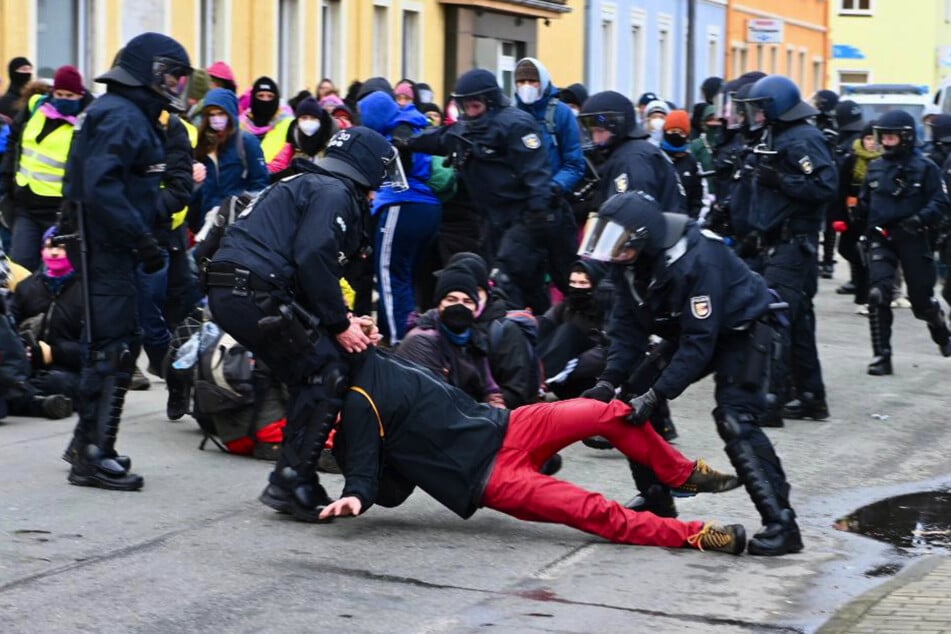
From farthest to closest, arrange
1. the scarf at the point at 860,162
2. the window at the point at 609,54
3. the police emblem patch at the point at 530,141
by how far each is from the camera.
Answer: the window at the point at 609,54 < the scarf at the point at 860,162 < the police emblem patch at the point at 530,141

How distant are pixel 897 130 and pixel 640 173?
3456 mm

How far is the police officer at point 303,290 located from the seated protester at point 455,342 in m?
1.39

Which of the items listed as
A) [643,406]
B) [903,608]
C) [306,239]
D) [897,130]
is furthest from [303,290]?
[897,130]

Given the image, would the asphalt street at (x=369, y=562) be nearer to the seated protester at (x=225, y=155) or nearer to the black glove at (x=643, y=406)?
the black glove at (x=643, y=406)

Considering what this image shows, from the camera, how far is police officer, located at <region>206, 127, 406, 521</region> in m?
7.81

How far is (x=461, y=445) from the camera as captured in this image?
25.7 ft

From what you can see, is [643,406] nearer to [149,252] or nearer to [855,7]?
[149,252]

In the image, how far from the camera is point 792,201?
11.3m

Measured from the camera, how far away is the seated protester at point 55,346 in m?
10.4

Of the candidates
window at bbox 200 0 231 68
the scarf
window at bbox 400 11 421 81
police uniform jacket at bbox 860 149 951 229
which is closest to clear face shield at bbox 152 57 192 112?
police uniform jacket at bbox 860 149 951 229

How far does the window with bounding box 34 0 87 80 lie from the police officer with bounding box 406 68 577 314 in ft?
28.6

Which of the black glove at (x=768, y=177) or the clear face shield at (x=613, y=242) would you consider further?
the black glove at (x=768, y=177)

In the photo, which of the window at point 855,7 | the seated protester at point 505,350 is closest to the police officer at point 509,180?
the seated protester at point 505,350

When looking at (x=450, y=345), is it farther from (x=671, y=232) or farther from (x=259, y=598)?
(x=259, y=598)
